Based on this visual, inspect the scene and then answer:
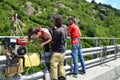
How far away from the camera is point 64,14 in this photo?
9356 cm

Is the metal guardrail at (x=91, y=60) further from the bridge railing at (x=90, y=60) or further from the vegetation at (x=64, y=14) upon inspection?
the vegetation at (x=64, y=14)

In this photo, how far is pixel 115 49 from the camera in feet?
53.4

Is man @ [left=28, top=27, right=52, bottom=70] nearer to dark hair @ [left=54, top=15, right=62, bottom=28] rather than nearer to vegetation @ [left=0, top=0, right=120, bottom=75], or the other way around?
dark hair @ [left=54, top=15, right=62, bottom=28]

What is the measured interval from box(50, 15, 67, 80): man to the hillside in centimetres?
5224

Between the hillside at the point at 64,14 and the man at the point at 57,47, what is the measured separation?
52.2 m

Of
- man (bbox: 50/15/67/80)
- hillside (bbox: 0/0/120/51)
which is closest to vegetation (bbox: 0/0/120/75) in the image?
hillside (bbox: 0/0/120/51)

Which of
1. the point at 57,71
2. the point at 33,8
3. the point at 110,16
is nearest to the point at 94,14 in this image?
→ the point at 110,16

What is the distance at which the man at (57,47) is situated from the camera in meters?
8.55

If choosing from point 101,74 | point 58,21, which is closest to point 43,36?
point 58,21

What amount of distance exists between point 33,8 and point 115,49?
76152 millimetres

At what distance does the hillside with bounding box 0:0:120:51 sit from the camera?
257 ft

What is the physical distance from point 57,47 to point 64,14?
3350 inches

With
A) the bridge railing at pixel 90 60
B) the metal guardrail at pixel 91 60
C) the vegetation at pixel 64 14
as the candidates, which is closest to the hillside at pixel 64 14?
the vegetation at pixel 64 14

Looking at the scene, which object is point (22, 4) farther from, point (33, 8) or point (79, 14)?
point (79, 14)
